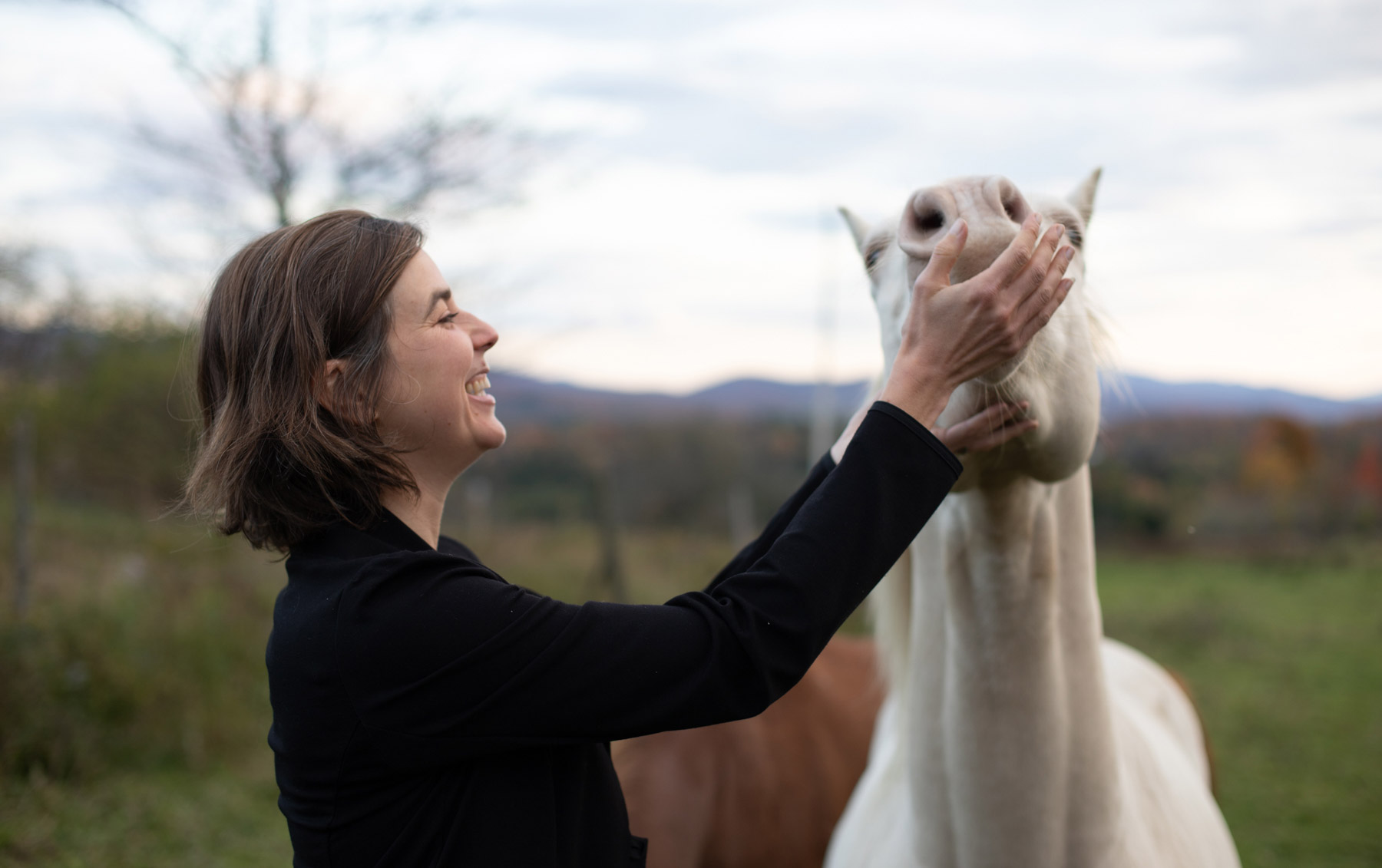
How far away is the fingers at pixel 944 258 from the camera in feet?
3.10

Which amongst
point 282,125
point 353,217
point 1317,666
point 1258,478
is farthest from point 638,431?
point 353,217

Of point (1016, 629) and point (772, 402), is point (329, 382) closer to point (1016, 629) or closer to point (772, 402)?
point (1016, 629)

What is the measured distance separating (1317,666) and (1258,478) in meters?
12.5

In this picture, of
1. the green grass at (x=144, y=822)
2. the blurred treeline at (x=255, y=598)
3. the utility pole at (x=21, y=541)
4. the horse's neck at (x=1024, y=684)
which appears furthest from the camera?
the utility pole at (x=21, y=541)

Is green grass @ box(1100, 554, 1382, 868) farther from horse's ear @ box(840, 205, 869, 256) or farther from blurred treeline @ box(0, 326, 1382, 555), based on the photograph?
horse's ear @ box(840, 205, 869, 256)

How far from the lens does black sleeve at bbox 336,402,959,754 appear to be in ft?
3.05

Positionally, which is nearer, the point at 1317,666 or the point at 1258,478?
the point at 1317,666

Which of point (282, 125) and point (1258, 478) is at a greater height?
point (282, 125)

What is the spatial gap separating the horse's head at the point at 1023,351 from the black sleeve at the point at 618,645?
19cm

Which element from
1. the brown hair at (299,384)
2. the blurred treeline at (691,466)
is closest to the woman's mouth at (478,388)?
the brown hair at (299,384)

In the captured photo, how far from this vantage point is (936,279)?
0.96 m

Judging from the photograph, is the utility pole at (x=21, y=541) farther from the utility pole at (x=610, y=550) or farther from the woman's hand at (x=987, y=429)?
the woman's hand at (x=987, y=429)

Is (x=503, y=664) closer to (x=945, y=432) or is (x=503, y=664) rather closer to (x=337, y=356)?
(x=337, y=356)

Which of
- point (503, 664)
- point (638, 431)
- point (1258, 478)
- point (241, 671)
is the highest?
point (503, 664)
